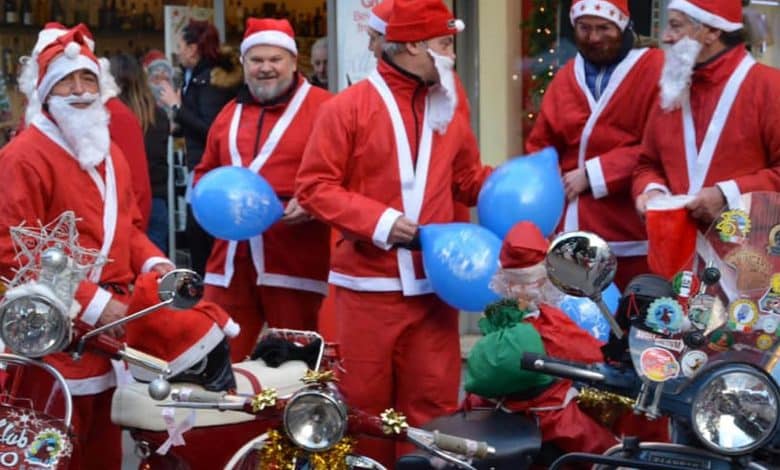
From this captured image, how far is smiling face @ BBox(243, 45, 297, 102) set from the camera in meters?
6.41

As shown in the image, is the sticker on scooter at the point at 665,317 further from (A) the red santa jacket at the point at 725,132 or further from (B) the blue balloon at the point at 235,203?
(B) the blue balloon at the point at 235,203

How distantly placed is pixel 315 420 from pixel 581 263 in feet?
2.52

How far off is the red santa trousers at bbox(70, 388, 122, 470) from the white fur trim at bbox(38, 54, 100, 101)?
3.74 ft

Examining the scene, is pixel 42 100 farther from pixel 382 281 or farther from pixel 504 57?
pixel 504 57

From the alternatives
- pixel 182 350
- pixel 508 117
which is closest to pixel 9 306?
pixel 182 350

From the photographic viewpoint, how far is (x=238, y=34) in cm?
961

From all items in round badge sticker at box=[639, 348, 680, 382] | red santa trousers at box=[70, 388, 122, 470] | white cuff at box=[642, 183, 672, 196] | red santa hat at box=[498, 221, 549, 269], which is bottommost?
red santa trousers at box=[70, 388, 122, 470]

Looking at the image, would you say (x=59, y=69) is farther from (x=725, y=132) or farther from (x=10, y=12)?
(x=10, y=12)

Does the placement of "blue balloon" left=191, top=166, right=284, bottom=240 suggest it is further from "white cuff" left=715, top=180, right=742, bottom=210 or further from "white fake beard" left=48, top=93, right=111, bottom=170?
"white cuff" left=715, top=180, right=742, bottom=210

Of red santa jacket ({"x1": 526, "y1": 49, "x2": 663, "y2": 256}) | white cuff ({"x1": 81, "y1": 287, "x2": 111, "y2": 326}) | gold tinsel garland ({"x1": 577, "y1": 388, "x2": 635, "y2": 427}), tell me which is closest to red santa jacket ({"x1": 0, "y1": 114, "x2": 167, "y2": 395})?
white cuff ({"x1": 81, "y1": 287, "x2": 111, "y2": 326})

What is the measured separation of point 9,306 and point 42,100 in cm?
163

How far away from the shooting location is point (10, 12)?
30.9 ft

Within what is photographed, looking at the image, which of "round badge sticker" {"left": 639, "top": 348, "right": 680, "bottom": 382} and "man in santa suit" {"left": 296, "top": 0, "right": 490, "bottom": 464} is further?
"man in santa suit" {"left": 296, "top": 0, "right": 490, "bottom": 464}

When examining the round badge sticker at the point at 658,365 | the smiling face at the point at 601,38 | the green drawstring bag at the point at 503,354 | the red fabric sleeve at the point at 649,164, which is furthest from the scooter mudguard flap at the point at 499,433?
the smiling face at the point at 601,38
